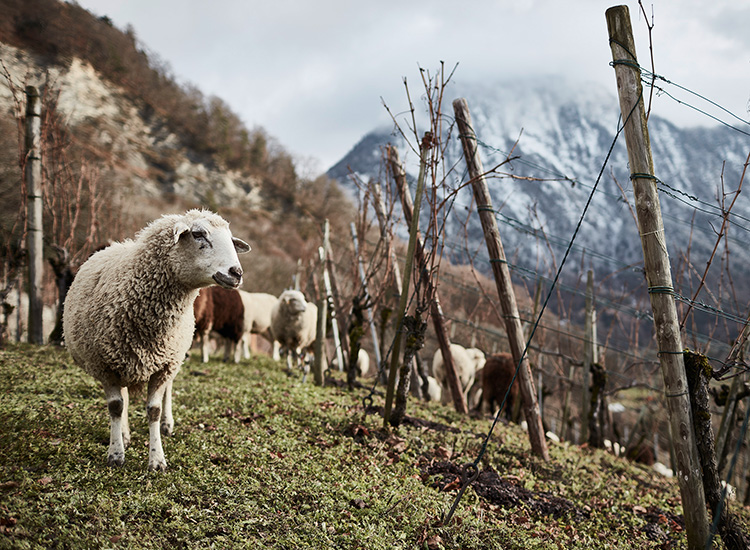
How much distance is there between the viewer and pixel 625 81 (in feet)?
14.6

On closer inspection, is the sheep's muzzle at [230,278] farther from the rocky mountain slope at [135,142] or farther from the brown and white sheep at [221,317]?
the rocky mountain slope at [135,142]

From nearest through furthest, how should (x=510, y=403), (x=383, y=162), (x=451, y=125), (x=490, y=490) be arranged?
(x=490, y=490) < (x=451, y=125) < (x=383, y=162) < (x=510, y=403)

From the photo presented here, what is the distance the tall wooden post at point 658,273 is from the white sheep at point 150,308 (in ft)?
11.5

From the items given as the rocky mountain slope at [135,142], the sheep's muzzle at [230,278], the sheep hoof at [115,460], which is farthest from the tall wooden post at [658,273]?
the rocky mountain slope at [135,142]

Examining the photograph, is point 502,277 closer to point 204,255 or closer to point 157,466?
point 204,255

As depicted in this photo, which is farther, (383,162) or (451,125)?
(383,162)

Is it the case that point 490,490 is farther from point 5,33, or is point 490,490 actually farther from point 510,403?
point 5,33

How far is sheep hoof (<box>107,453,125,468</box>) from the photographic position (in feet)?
13.1

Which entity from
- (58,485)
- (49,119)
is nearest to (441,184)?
(58,485)

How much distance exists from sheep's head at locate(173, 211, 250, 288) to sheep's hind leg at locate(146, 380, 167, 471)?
3.18 feet

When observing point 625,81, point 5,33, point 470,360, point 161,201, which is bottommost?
A: point 470,360

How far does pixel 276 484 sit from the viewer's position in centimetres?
421

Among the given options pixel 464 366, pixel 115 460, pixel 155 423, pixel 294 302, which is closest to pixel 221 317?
pixel 294 302

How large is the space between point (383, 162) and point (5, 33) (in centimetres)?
5084
